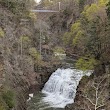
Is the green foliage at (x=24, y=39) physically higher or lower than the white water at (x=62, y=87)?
higher

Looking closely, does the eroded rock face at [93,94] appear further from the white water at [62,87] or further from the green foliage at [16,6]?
the green foliage at [16,6]

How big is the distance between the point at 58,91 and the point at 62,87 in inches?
Answer: 25.1

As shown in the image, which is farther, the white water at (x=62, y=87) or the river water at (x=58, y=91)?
the white water at (x=62, y=87)

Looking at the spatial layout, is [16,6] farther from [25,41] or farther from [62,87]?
[62,87]

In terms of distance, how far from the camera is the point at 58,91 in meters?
32.8

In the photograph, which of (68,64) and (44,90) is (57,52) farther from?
(44,90)

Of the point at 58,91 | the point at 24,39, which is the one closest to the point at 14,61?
the point at 24,39

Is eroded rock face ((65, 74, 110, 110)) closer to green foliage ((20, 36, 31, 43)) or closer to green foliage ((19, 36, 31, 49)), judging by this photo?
green foliage ((19, 36, 31, 49))

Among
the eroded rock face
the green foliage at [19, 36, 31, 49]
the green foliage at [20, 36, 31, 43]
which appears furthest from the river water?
the green foliage at [20, 36, 31, 43]

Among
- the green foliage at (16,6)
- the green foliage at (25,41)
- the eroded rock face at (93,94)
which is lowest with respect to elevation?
the eroded rock face at (93,94)

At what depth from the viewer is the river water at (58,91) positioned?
2881cm

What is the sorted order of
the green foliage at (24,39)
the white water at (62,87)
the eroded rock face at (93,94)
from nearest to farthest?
the eroded rock face at (93,94)
the white water at (62,87)
the green foliage at (24,39)

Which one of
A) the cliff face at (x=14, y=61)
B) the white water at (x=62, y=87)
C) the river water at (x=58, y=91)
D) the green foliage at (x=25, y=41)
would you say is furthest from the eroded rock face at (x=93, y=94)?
the green foliage at (x=25, y=41)

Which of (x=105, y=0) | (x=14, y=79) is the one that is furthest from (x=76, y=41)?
(x=14, y=79)
